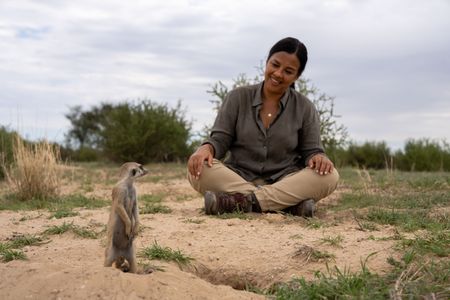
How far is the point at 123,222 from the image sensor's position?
3.01 metres

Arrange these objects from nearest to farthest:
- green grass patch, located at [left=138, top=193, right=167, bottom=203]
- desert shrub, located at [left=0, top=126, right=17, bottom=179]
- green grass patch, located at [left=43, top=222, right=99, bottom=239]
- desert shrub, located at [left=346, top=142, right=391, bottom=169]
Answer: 1. green grass patch, located at [left=43, top=222, right=99, bottom=239]
2. green grass patch, located at [left=138, top=193, right=167, bottom=203]
3. desert shrub, located at [left=0, top=126, right=17, bottom=179]
4. desert shrub, located at [left=346, top=142, right=391, bottom=169]

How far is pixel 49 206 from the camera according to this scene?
615cm

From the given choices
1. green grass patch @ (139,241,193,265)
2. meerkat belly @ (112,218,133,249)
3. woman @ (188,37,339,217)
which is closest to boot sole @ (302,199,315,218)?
woman @ (188,37,339,217)

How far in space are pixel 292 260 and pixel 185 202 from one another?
125 inches

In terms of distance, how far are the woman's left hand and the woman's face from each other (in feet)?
2.33

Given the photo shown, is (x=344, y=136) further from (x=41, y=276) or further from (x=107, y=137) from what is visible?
(x=41, y=276)

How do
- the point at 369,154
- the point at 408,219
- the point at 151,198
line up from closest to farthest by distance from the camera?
the point at 408,219 → the point at 151,198 → the point at 369,154

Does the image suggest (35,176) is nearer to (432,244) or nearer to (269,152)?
(269,152)

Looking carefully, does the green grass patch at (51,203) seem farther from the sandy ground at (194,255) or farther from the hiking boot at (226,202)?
the hiking boot at (226,202)

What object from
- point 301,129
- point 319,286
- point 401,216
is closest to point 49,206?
point 301,129

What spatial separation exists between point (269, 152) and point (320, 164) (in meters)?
0.50

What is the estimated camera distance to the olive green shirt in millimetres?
5488

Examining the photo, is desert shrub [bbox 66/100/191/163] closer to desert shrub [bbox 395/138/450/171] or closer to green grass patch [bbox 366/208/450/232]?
desert shrub [bbox 395/138/450/171]

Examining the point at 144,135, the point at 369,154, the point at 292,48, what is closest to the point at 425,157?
the point at 369,154
